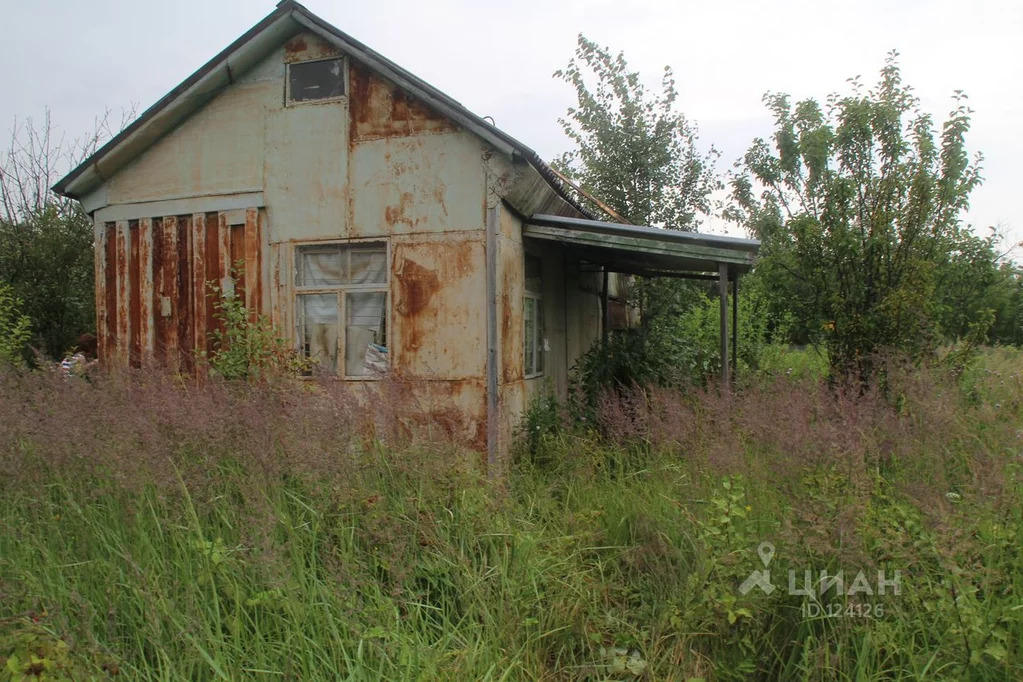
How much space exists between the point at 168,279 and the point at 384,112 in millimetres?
3012

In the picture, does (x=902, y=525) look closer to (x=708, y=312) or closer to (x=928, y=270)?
(x=928, y=270)

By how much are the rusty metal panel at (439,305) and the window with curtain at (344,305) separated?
8.1 inches

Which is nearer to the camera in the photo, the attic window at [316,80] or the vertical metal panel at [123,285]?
the attic window at [316,80]

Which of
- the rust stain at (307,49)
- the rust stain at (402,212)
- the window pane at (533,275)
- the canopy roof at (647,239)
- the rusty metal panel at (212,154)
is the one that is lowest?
the window pane at (533,275)

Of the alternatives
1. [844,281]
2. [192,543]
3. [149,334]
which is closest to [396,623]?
[192,543]

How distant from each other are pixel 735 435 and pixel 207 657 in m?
3.08

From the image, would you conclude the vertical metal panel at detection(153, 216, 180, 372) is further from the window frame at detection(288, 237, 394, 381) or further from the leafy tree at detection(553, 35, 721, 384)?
the leafy tree at detection(553, 35, 721, 384)

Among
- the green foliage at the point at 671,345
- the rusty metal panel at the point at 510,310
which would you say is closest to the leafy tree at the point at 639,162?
the green foliage at the point at 671,345

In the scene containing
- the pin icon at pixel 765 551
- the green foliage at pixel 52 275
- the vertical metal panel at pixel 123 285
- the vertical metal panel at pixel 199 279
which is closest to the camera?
the pin icon at pixel 765 551

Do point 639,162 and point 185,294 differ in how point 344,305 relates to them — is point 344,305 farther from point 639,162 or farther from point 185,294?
point 639,162

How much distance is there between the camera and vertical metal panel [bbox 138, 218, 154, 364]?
7219mm

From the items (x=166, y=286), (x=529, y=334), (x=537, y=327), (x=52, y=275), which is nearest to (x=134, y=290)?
(x=166, y=286)

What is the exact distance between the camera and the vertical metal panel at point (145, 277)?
722cm

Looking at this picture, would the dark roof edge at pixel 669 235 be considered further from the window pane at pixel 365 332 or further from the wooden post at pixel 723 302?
the window pane at pixel 365 332
